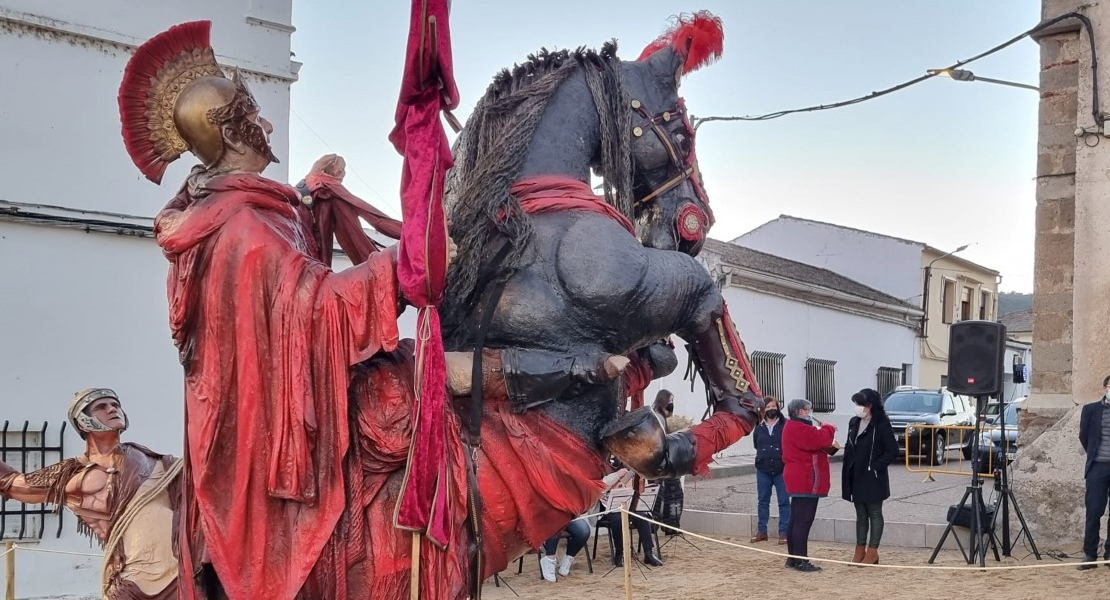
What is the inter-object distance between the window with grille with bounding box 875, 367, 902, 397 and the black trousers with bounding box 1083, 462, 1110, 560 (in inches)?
686

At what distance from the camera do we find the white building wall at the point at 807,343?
19.6 m

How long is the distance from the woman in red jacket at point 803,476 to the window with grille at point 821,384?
12.3m

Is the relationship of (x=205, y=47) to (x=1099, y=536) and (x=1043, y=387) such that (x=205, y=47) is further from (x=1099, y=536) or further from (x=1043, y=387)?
(x=1043, y=387)

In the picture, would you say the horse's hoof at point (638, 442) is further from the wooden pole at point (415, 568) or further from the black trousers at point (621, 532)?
the black trousers at point (621, 532)

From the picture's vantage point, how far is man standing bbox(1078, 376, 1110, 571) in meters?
9.56

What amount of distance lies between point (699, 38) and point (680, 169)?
44 centimetres

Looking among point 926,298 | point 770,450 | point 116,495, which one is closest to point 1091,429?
point 770,450

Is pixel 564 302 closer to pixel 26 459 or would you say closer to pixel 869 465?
pixel 26 459

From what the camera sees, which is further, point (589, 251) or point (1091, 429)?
point (1091, 429)

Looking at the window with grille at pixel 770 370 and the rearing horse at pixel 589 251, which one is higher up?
the rearing horse at pixel 589 251

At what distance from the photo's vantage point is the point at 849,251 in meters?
34.3

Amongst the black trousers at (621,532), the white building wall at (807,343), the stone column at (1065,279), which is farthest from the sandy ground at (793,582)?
the white building wall at (807,343)

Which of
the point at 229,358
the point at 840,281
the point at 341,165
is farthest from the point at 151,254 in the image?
the point at 840,281

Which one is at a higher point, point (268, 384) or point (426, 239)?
point (426, 239)
